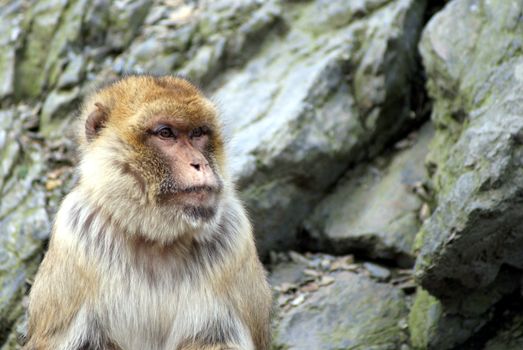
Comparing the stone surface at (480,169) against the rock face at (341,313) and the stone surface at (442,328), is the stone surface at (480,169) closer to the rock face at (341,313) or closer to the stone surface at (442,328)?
the stone surface at (442,328)

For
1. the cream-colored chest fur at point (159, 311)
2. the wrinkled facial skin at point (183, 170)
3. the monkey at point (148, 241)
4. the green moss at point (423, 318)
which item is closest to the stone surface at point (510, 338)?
the green moss at point (423, 318)

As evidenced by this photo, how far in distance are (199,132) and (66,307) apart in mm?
1155

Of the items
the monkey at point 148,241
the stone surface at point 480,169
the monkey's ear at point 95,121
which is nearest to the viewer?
the monkey at point 148,241

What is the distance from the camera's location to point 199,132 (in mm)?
4562

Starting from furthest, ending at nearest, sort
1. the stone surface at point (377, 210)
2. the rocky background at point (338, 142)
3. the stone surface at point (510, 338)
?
the stone surface at point (377, 210) → the stone surface at point (510, 338) → the rocky background at point (338, 142)

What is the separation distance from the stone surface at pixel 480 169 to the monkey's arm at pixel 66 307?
2078mm

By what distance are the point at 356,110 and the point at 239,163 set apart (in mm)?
1238

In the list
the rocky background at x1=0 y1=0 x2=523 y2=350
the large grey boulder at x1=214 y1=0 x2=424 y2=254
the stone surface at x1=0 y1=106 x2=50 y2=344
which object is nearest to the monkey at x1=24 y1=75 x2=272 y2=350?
the rocky background at x1=0 y1=0 x2=523 y2=350

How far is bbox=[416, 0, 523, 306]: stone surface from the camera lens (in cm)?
496

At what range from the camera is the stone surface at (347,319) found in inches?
236

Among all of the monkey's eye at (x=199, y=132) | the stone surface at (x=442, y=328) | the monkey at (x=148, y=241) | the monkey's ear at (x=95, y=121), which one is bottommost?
the stone surface at (x=442, y=328)

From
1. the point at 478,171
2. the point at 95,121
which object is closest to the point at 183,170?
the point at 95,121

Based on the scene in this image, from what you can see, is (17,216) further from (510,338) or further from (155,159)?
(510,338)

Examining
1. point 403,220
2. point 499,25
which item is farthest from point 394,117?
point 499,25
